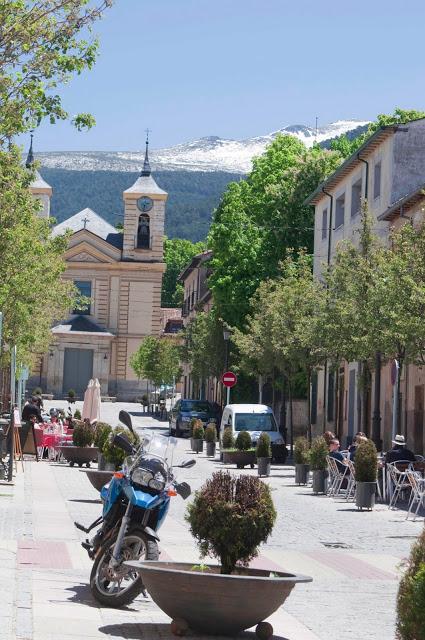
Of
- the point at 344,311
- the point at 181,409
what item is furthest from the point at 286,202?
the point at 344,311

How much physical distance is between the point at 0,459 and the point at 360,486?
23.7 feet

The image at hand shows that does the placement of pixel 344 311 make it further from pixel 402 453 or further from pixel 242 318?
pixel 242 318

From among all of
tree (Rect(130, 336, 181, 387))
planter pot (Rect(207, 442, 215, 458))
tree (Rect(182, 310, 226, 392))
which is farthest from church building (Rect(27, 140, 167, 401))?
planter pot (Rect(207, 442, 215, 458))

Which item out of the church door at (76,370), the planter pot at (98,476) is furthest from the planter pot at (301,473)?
the church door at (76,370)

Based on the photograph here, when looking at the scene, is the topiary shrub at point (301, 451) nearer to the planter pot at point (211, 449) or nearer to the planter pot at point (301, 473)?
the planter pot at point (301, 473)

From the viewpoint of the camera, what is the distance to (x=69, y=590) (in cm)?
1163

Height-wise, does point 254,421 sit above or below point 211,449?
above

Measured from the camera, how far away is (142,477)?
1137cm

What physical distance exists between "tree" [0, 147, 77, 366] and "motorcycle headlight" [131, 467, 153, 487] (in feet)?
29.6

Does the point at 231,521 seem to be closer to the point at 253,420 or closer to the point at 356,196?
the point at 253,420

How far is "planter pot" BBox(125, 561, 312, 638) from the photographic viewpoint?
9.22 meters

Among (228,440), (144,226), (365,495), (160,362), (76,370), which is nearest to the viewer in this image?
(365,495)

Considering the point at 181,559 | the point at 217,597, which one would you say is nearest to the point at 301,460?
the point at 181,559

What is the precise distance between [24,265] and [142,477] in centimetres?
2411
